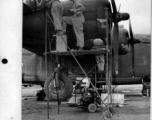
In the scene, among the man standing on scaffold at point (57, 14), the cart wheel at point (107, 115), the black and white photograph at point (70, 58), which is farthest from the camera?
the man standing on scaffold at point (57, 14)

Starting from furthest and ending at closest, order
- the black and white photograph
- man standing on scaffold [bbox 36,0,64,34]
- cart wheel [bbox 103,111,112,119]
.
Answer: man standing on scaffold [bbox 36,0,64,34]
cart wheel [bbox 103,111,112,119]
the black and white photograph

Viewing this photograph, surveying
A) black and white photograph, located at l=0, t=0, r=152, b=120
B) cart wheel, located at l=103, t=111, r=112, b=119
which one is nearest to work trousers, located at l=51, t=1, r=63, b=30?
black and white photograph, located at l=0, t=0, r=152, b=120

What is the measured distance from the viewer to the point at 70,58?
12734mm

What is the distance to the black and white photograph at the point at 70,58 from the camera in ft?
6.97

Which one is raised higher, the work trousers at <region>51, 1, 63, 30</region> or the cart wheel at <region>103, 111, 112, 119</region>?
the work trousers at <region>51, 1, 63, 30</region>

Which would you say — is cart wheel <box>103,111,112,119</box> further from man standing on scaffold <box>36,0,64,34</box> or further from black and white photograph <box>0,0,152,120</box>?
man standing on scaffold <box>36,0,64,34</box>

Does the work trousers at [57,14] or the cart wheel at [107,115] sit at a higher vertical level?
the work trousers at [57,14]

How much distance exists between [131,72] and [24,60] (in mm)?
5713

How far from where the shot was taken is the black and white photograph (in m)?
2.12

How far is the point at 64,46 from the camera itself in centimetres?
889

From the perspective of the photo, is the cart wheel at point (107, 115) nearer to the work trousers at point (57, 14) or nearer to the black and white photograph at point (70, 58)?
the black and white photograph at point (70, 58)

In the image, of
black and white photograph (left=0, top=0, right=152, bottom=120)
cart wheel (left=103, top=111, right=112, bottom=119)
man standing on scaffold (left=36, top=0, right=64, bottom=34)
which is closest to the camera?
black and white photograph (left=0, top=0, right=152, bottom=120)

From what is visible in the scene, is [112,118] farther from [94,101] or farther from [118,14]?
[118,14]

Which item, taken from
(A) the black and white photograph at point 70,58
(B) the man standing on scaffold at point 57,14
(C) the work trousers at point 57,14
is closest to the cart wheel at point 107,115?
(A) the black and white photograph at point 70,58
